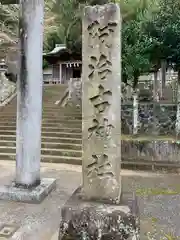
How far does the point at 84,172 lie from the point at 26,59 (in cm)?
237

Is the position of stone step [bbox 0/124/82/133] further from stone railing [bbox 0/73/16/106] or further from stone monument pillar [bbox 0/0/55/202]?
stone monument pillar [bbox 0/0/55/202]

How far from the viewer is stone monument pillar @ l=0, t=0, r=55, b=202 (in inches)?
171

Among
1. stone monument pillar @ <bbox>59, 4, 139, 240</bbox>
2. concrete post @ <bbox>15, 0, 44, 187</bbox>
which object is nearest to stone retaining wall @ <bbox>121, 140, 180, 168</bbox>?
concrete post @ <bbox>15, 0, 44, 187</bbox>

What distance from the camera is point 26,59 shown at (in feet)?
14.3

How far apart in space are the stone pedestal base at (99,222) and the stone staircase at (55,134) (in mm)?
4049

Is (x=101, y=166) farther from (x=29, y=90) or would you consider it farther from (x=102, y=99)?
(x=29, y=90)

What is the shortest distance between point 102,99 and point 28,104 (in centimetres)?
202

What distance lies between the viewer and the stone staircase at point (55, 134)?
23.2ft

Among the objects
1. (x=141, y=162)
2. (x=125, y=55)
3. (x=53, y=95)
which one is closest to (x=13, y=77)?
(x=125, y=55)

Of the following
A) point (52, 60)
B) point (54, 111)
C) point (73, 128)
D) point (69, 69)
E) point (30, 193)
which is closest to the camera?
point (30, 193)

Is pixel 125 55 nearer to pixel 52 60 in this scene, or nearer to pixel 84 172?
pixel 84 172

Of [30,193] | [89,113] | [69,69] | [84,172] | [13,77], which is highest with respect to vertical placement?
[69,69]

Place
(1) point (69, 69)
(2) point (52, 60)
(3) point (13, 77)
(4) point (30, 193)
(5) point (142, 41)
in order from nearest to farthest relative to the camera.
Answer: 1. (4) point (30, 193)
2. (3) point (13, 77)
3. (5) point (142, 41)
4. (2) point (52, 60)
5. (1) point (69, 69)

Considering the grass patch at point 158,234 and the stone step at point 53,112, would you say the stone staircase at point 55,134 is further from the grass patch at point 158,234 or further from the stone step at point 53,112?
the grass patch at point 158,234
